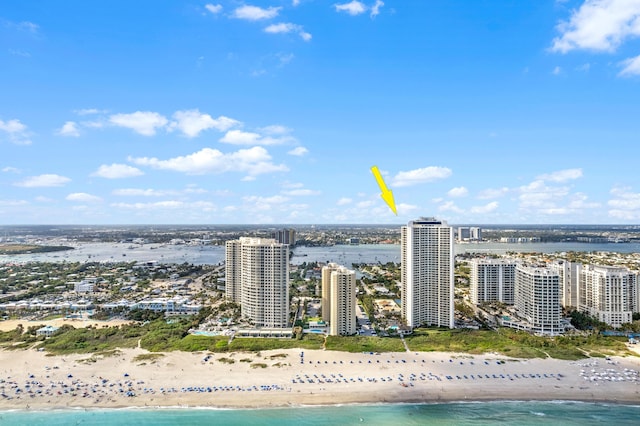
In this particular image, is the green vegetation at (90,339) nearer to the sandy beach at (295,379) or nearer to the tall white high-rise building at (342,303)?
the sandy beach at (295,379)

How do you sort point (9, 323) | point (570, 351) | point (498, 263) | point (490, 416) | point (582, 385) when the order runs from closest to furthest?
1. point (490, 416)
2. point (582, 385)
3. point (570, 351)
4. point (9, 323)
5. point (498, 263)

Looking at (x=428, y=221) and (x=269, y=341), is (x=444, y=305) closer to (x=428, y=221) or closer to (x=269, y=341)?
(x=428, y=221)

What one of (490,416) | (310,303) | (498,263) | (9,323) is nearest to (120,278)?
(9,323)

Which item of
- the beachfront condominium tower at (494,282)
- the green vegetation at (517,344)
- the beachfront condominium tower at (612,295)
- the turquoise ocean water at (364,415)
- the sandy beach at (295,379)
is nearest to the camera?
the turquoise ocean water at (364,415)

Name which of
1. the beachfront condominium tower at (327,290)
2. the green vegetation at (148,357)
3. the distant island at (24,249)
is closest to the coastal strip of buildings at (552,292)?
the beachfront condominium tower at (327,290)

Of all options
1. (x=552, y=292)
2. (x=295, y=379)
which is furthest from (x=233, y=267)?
(x=552, y=292)

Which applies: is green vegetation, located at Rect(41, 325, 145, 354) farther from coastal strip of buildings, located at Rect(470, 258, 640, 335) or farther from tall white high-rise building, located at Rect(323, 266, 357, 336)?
coastal strip of buildings, located at Rect(470, 258, 640, 335)

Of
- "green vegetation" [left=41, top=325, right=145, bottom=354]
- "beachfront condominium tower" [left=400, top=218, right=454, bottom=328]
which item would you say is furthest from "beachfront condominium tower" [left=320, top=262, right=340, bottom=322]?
"green vegetation" [left=41, top=325, right=145, bottom=354]
